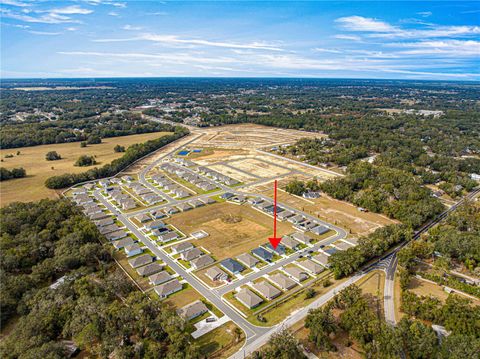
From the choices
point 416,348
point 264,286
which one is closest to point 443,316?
point 416,348

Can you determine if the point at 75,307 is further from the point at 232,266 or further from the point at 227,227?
the point at 227,227

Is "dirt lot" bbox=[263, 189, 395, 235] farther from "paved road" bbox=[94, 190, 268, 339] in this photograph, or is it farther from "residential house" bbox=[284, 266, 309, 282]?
"paved road" bbox=[94, 190, 268, 339]

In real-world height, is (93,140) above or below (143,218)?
above

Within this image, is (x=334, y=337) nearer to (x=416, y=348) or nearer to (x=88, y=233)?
(x=416, y=348)

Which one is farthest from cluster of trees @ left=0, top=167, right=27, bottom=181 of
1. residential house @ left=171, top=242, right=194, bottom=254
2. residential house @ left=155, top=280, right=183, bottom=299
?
residential house @ left=155, top=280, right=183, bottom=299

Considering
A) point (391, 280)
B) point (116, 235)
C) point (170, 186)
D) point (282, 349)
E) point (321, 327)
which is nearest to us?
point (282, 349)

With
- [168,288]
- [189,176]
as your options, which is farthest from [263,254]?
[189,176]

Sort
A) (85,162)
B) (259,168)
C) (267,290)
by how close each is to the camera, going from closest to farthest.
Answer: (267,290) → (259,168) → (85,162)

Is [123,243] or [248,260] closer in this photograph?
[248,260]

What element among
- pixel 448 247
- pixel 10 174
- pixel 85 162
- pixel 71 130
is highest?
pixel 71 130
